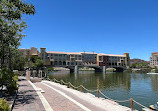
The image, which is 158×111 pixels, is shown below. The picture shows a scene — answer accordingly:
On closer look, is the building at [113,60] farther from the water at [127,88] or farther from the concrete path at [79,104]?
the concrete path at [79,104]

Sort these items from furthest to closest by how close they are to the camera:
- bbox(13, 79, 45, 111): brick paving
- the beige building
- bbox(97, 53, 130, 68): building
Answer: bbox(97, 53, 130, 68): building < the beige building < bbox(13, 79, 45, 111): brick paving

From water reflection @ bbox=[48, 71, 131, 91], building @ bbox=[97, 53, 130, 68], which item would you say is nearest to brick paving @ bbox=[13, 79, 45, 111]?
water reflection @ bbox=[48, 71, 131, 91]

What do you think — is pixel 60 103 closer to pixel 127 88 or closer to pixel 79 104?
pixel 79 104

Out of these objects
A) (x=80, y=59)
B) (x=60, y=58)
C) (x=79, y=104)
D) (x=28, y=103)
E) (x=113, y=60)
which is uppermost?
(x=60, y=58)

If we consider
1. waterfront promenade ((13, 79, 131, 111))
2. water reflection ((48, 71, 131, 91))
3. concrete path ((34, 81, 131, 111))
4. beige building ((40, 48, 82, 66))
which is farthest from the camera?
beige building ((40, 48, 82, 66))

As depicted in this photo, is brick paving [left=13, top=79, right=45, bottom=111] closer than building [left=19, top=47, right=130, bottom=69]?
Yes

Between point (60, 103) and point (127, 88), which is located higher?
point (60, 103)

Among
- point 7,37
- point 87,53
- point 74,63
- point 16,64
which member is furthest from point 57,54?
point 7,37

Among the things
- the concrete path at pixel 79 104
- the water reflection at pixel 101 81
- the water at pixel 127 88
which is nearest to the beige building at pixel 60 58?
the water reflection at pixel 101 81

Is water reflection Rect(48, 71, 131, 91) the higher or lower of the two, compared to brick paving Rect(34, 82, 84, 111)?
lower

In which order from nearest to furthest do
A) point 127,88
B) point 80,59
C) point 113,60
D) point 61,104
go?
point 61,104 → point 127,88 → point 80,59 → point 113,60

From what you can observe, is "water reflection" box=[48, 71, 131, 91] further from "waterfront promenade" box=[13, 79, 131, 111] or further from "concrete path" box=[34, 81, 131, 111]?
"waterfront promenade" box=[13, 79, 131, 111]

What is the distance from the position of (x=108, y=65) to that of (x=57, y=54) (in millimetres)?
39205

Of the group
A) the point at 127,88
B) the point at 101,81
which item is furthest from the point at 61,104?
the point at 101,81
